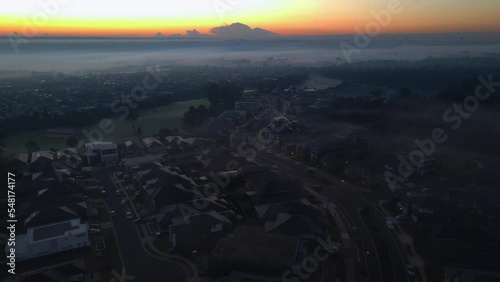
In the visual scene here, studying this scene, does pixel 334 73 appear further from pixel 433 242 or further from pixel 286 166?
pixel 433 242

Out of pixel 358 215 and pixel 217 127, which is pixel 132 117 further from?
pixel 358 215

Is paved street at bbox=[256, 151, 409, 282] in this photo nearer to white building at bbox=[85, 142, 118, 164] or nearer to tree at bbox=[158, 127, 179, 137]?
tree at bbox=[158, 127, 179, 137]

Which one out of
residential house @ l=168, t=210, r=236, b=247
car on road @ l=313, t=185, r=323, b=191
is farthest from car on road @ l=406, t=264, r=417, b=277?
car on road @ l=313, t=185, r=323, b=191
